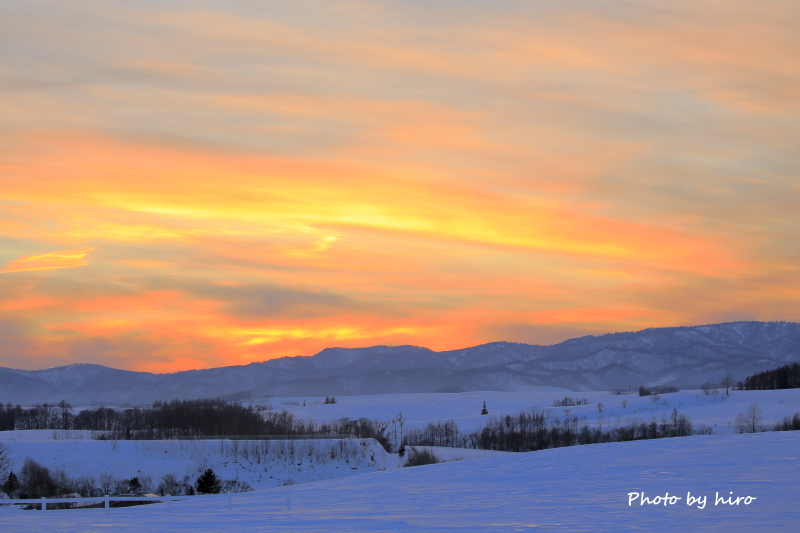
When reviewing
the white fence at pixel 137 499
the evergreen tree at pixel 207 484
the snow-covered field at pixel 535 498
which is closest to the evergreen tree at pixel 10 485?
the evergreen tree at pixel 207 484

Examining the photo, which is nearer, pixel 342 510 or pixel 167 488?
pixel 342 510

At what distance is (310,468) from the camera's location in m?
94.8

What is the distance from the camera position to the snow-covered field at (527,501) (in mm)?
25078

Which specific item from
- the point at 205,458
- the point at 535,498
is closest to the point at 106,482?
the point at 205,458

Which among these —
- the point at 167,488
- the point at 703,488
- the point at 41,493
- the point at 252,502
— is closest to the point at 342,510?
the point at 252,502

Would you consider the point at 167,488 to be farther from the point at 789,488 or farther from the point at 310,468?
the point at 789,488

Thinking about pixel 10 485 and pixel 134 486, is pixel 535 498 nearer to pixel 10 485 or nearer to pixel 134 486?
pixel 134 486

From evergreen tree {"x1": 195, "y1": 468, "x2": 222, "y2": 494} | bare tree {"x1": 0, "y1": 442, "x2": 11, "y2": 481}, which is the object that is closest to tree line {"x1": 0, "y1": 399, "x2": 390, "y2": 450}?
bare tree {"x1": 0, "y1": 442, "x2": 11, "y2": 481}

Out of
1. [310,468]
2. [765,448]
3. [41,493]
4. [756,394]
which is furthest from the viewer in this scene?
[756,394]

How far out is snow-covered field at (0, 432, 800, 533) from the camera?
2508 cm

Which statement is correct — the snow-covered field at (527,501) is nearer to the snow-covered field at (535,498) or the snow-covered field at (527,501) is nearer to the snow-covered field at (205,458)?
the snow-covered field at (535,498)

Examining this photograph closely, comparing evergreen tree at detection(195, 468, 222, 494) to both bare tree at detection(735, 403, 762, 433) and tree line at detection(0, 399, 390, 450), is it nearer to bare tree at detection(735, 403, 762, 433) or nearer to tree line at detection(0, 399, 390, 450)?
tree line at detection(0, 399, 390, 450)

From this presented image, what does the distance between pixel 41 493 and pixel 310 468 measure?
3271cm

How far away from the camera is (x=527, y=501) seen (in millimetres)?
32188
